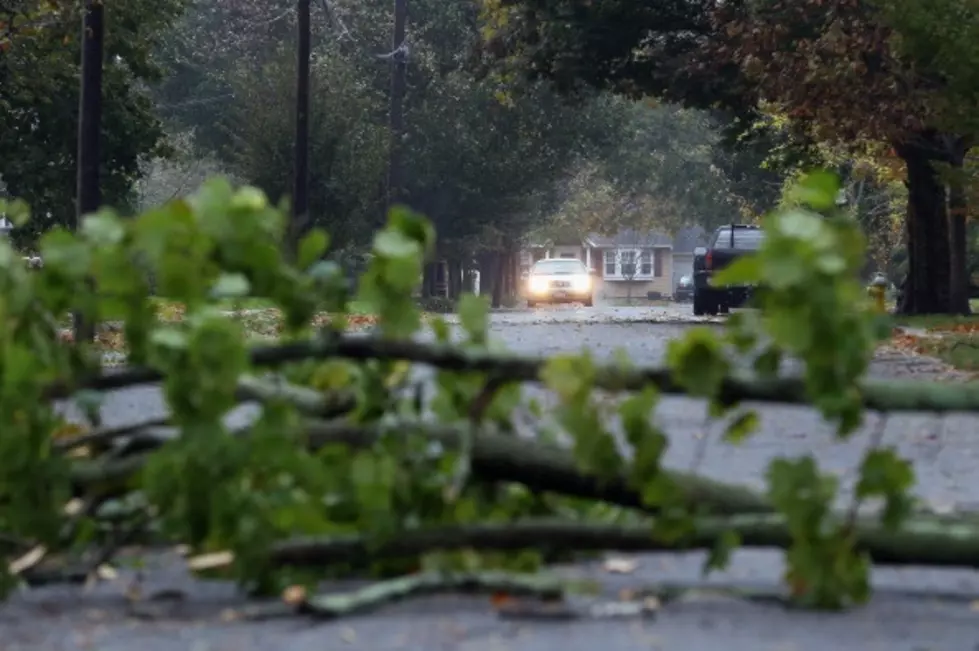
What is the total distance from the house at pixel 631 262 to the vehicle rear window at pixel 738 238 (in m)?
106

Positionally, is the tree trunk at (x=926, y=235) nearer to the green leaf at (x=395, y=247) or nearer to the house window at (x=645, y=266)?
the green leaf at (x=395, y=247)

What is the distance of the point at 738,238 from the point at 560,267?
846 inches

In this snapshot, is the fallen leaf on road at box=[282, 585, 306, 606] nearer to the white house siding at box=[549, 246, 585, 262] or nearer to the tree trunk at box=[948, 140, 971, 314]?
the tree trunk at box=[948, 140, 971, 314]

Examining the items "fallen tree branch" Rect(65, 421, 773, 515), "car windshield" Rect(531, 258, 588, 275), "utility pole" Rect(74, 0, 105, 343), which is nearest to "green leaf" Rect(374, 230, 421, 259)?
"fallen tree branch" Rect(65, 421, 773, 515)

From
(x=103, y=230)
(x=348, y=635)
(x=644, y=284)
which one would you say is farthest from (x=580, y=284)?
(x=644, y=284)

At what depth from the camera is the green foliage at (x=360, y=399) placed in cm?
644

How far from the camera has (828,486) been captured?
6.50 metres

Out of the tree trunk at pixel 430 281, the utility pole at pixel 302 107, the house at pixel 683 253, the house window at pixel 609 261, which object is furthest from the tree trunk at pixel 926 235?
the house window at pixel 609 261

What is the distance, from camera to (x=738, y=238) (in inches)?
1828

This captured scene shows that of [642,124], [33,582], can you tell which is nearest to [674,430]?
[33,582]

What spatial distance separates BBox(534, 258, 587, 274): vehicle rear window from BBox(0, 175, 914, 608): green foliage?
60.1 m

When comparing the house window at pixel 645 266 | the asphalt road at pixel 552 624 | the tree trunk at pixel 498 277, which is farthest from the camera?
the house window at pixel 645 266

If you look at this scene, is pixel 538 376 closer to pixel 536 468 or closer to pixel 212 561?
pixel 536 468

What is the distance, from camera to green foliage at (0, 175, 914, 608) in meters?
6.44
